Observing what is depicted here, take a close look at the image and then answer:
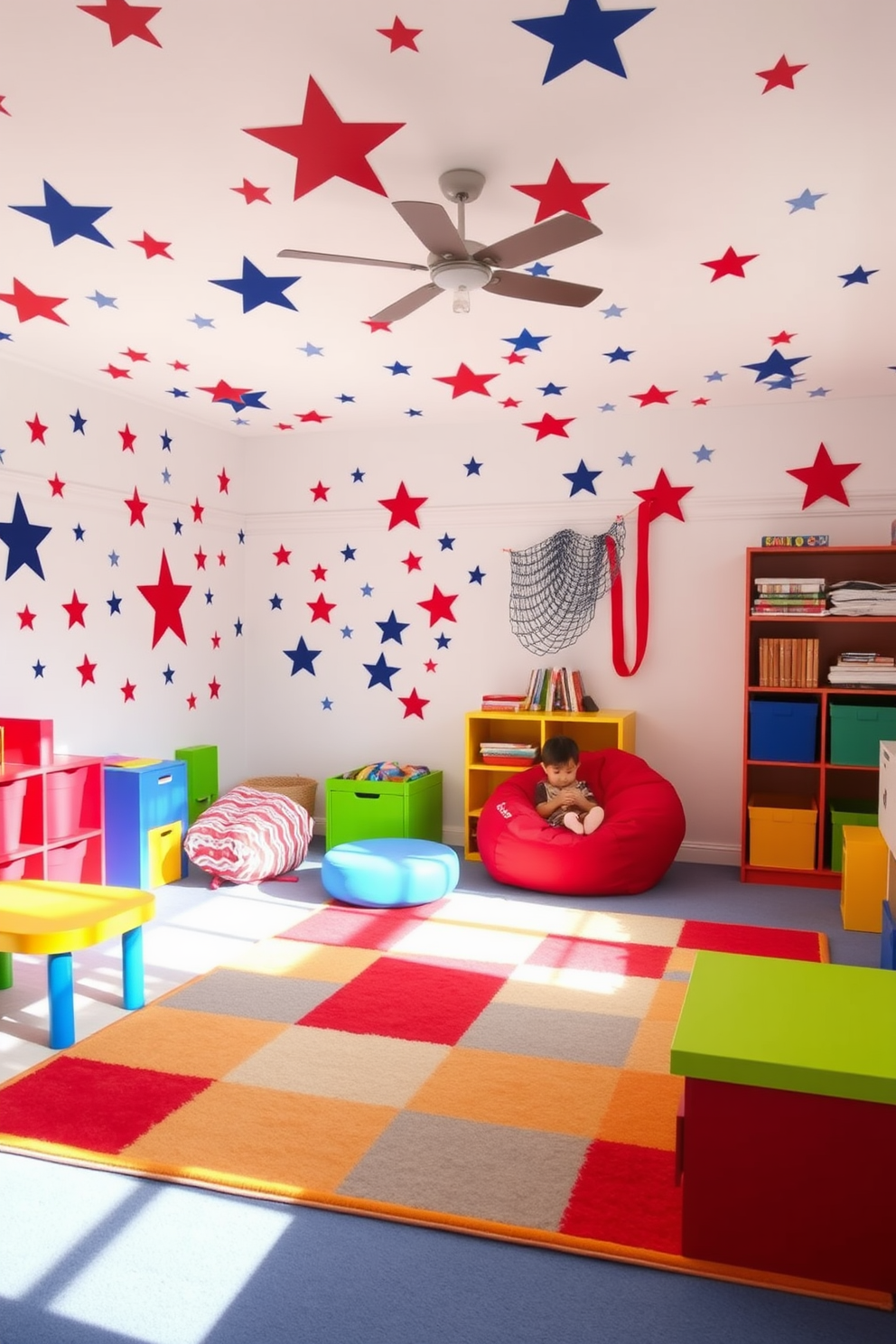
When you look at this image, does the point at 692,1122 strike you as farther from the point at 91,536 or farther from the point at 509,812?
the point at 91,536

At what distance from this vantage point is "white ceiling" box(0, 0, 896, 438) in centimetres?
227

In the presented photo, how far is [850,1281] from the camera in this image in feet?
6.82

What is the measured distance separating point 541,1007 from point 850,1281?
1.59 metres

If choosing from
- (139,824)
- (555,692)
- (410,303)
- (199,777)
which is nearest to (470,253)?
(410,303)

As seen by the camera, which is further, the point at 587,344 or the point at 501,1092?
the point at 587,344

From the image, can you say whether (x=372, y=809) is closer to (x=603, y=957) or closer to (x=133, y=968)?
(x=603, y=957)

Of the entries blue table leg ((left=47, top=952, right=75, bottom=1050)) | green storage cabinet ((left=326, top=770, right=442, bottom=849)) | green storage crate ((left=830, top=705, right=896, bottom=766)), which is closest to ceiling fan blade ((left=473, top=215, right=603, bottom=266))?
blue table leg ((left=47, top=952, right=75, bottom=1050))

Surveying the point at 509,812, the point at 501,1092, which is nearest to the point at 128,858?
the point at 509,812

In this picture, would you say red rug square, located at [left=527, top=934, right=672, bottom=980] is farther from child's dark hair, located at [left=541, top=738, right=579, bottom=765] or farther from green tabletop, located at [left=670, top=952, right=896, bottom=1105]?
green tabletop, located at [left=670, top=952, right=896, bottom=1105]

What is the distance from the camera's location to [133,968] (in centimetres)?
353

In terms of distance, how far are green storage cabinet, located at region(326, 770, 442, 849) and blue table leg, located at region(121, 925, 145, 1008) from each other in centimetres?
220

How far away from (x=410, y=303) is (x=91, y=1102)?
265 cm

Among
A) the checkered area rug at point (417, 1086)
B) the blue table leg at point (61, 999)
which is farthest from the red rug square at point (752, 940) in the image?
the blue table leg at point (61, 999)

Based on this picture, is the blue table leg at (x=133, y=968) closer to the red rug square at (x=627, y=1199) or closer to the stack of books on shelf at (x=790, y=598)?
the red rug square at (x=627, y=1199)
